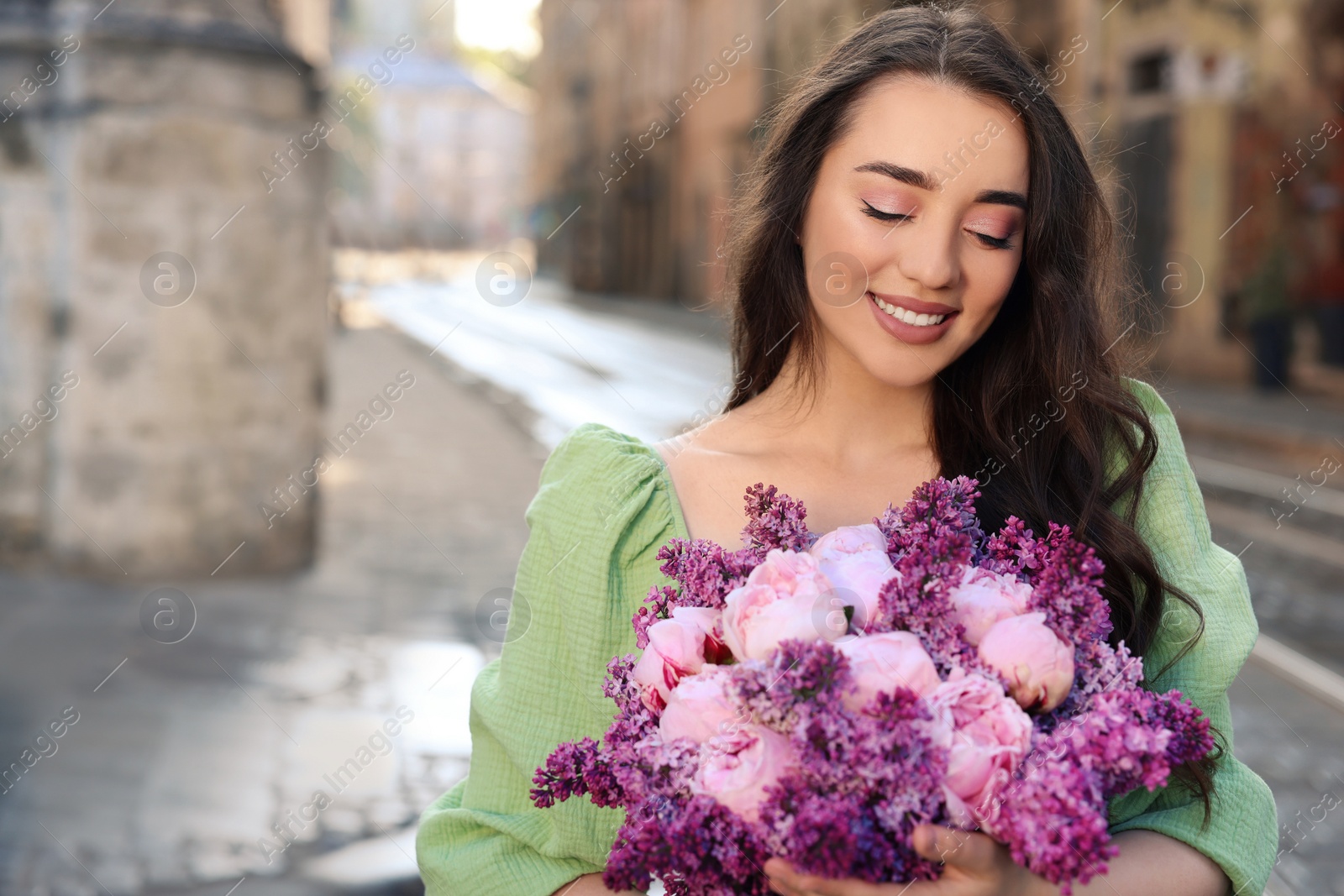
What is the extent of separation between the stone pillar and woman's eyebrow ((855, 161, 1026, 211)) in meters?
5.30


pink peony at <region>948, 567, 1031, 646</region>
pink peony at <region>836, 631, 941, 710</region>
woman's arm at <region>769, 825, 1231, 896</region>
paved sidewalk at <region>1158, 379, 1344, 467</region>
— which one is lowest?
paved sidewalk at <region>1158, 379, 1344, 467</region>

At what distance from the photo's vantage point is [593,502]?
195 centimetres

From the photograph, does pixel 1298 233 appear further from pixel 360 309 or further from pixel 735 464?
pixel 360 309

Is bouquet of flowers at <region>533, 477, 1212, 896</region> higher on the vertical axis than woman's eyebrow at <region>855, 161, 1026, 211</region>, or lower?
lower

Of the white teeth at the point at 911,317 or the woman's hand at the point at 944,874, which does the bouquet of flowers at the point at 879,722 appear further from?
the white teeth at the point at 911,317

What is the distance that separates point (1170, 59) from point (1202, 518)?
57.3ft

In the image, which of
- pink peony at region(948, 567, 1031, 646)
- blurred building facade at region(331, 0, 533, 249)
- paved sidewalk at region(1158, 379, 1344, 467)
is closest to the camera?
pink peony at region(948, 567, 1031, 646)

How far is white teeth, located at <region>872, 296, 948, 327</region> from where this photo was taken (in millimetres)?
1889

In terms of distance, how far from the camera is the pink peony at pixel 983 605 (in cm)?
145

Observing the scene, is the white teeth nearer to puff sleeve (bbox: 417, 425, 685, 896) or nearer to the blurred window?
puff sleeve (bbox: 417, 425, 685, 896)

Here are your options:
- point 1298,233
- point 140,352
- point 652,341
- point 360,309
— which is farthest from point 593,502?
point 360,309

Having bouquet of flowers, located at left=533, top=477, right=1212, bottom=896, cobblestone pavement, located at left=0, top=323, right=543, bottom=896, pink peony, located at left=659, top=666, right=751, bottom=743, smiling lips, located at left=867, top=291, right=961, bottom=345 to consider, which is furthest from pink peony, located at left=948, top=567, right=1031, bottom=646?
cobblestone pavement, located at left=0, top=323, right=543, bottom=896

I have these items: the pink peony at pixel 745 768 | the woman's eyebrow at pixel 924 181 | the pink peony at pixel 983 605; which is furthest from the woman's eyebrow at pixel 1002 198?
the pink peony at pixel 745 768

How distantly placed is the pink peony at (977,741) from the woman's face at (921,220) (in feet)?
2.03
